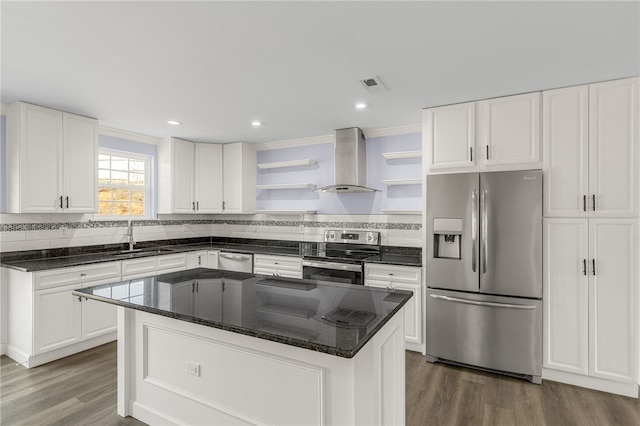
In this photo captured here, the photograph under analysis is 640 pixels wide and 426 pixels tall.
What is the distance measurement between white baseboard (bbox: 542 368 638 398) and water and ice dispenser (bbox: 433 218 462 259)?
124 centimetres

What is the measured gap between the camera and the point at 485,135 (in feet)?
10.1

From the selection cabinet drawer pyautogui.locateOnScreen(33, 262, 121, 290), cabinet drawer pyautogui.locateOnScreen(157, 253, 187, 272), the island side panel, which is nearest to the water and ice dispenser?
the island side panel

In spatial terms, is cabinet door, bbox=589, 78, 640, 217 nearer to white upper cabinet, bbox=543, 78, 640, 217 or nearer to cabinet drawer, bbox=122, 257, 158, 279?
A: white upper cabinet, bbox=543, 78, 640, 217

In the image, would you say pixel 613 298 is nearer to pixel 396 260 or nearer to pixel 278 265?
pixel 396 260

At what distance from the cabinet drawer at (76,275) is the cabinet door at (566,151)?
4320mm

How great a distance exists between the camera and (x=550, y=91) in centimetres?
283

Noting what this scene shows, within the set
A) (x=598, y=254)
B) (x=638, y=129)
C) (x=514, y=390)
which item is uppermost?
(x=638, y=129)

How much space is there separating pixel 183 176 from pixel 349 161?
2451 millimetres

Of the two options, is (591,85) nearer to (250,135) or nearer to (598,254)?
(598,254)

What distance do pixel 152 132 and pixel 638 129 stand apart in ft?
16.6

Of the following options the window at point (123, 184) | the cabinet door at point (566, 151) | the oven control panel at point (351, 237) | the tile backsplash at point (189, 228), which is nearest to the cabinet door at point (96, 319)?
the tile backsplash at point (189, 228)

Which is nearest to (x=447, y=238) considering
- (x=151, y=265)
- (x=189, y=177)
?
(x=151, y=265)

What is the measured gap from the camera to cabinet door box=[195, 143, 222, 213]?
4980 mm

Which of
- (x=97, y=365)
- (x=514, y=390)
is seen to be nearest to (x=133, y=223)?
(x=97, y=365)
